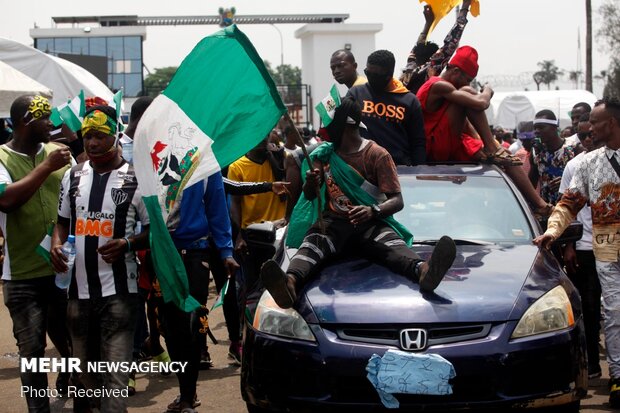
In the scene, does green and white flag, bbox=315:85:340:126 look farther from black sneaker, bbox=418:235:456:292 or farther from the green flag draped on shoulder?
black sneaker, bbox=418:235:456:292

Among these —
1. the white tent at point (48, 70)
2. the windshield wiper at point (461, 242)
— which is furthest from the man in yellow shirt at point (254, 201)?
the white tent at point (48, 70)

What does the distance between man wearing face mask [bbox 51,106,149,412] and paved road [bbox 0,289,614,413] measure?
1.41m

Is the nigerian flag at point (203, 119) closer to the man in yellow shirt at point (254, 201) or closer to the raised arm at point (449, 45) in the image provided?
the man in yellow shirt at point (254, 201)

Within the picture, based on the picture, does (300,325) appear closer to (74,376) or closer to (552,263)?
(552,263)

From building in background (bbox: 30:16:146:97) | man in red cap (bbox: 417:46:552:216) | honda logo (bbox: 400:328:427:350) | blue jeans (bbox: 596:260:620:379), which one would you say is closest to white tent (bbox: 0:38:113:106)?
man in red cap (bbox: 417:46:552:216)

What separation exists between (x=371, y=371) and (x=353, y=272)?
951 mm

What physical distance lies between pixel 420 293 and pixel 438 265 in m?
0.19

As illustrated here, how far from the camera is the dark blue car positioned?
16.8 ft

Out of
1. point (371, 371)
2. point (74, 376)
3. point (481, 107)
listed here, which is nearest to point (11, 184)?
point (74, 376)

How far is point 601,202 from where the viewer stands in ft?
22.9

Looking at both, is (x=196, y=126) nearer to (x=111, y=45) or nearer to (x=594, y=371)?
(x=594, y=371)

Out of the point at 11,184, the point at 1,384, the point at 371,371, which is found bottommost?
the point at 1,384

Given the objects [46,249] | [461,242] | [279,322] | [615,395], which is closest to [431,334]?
[279,322]

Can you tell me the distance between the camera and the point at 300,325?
5.39 metres
